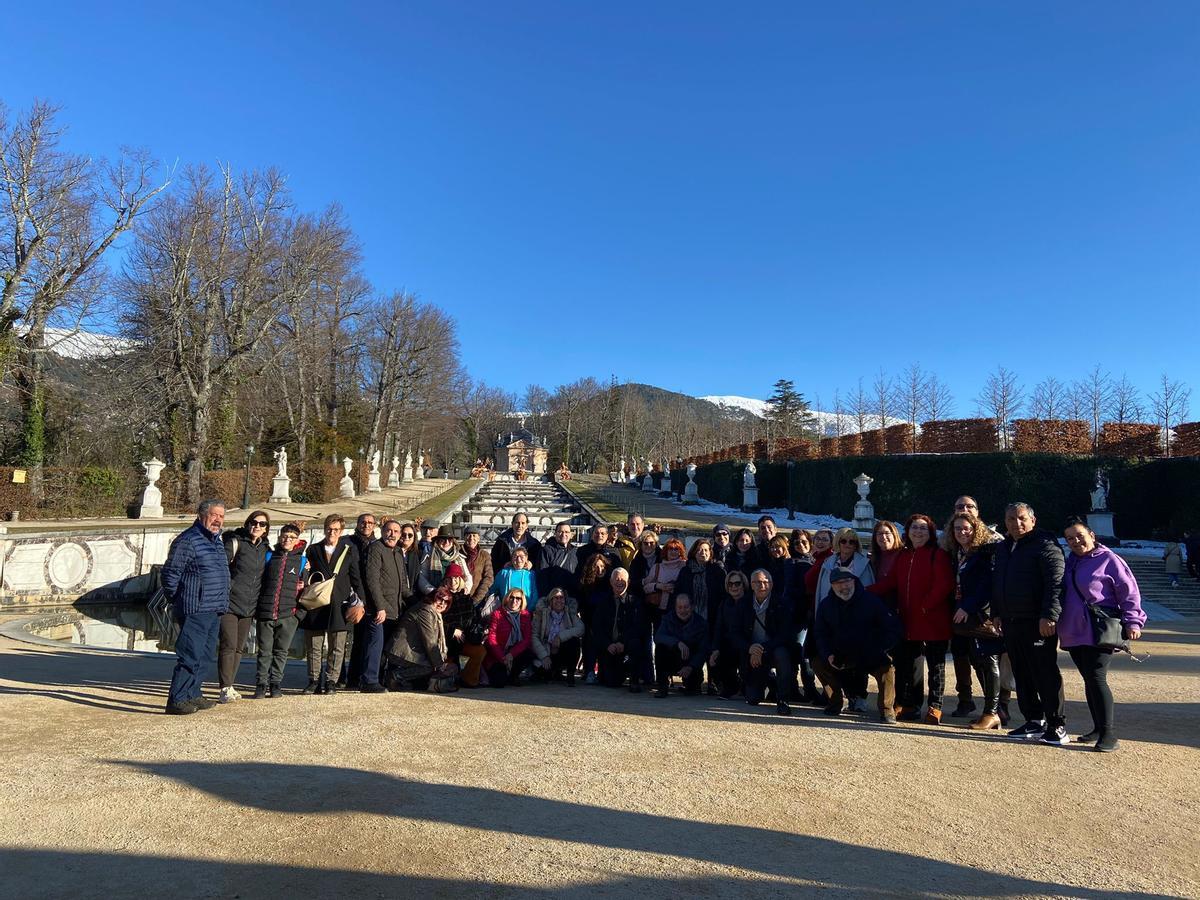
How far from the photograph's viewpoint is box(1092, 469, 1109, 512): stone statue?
21.1 meters

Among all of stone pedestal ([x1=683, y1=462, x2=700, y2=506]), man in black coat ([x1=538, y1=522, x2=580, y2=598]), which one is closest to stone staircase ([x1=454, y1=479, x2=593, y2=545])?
stone pedestal ([x1=683, y1=462, x2=700, y2=506])

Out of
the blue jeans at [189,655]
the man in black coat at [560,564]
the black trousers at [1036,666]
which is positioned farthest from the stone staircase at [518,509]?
the black trousers at [1036,666]

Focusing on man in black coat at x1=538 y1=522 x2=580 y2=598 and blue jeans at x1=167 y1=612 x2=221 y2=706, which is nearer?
blue jeans at x1=167 y1=612 x2=221 y2=706

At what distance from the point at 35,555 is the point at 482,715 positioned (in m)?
12.3

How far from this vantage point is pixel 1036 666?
5336mm

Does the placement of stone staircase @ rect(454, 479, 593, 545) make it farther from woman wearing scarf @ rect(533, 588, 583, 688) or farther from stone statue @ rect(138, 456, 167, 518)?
woman wearing scarf @ rect(533, 588, 583, 688)

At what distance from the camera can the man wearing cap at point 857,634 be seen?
236 inches

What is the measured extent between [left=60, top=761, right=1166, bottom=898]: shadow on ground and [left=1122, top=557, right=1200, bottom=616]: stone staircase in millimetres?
15047

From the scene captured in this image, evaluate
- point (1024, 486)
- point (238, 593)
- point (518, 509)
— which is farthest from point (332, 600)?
point (518, 509)

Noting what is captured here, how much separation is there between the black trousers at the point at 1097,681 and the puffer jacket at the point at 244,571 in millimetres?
6271

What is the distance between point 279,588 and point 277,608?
0.17 m

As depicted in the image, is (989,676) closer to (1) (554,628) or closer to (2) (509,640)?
(1) (554,628)

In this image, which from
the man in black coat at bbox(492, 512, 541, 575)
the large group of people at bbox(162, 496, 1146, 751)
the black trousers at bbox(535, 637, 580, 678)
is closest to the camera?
Result: the large group of people at bbox(162, 496, 1146, 751)

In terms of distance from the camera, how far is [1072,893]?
316 cm
